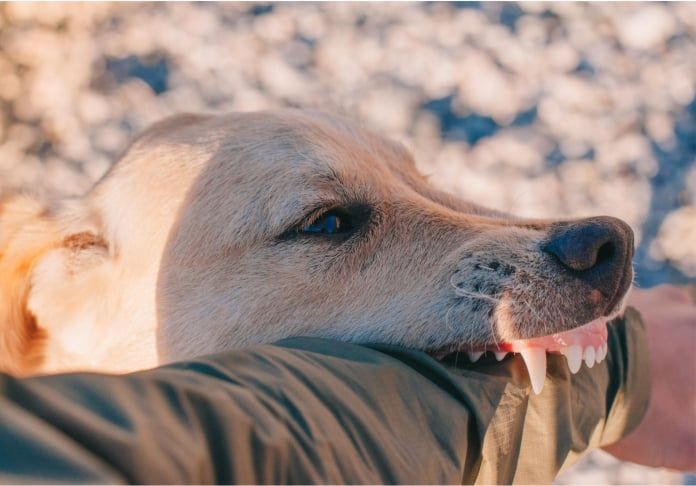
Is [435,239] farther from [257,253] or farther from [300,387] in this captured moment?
[300,387]

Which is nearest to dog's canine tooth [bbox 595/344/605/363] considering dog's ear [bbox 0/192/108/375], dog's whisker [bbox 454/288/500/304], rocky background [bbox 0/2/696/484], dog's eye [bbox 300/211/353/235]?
dog's whisker [bbox 454/288/500/304]

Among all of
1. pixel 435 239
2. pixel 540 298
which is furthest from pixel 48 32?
pixel 540 298

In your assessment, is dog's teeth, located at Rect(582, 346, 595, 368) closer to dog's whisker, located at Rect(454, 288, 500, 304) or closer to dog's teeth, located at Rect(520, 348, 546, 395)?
dog's teeth, located at Rect(520, 348, 546, 395)

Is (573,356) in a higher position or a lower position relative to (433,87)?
lower

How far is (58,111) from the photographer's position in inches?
227

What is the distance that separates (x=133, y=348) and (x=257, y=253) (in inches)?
23.3

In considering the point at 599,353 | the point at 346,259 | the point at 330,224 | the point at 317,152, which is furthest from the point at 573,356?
the point at 317,152

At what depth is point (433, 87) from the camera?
5707mm

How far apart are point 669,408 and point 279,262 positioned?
1946 millimetres

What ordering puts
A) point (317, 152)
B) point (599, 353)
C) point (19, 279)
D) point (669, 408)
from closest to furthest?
point (599, 353), point (317, 152), point (19, 279), point (669, 408)

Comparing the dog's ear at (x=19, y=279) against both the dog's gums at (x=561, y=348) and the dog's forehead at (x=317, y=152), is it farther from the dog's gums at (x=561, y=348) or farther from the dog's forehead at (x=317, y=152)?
the dog's gums at (x=561, y=348)

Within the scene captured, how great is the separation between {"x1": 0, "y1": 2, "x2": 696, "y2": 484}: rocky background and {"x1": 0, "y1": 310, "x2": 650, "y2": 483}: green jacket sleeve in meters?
2.96

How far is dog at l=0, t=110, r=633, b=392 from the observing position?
220 cm

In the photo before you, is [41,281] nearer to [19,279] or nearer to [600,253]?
[19,279]
